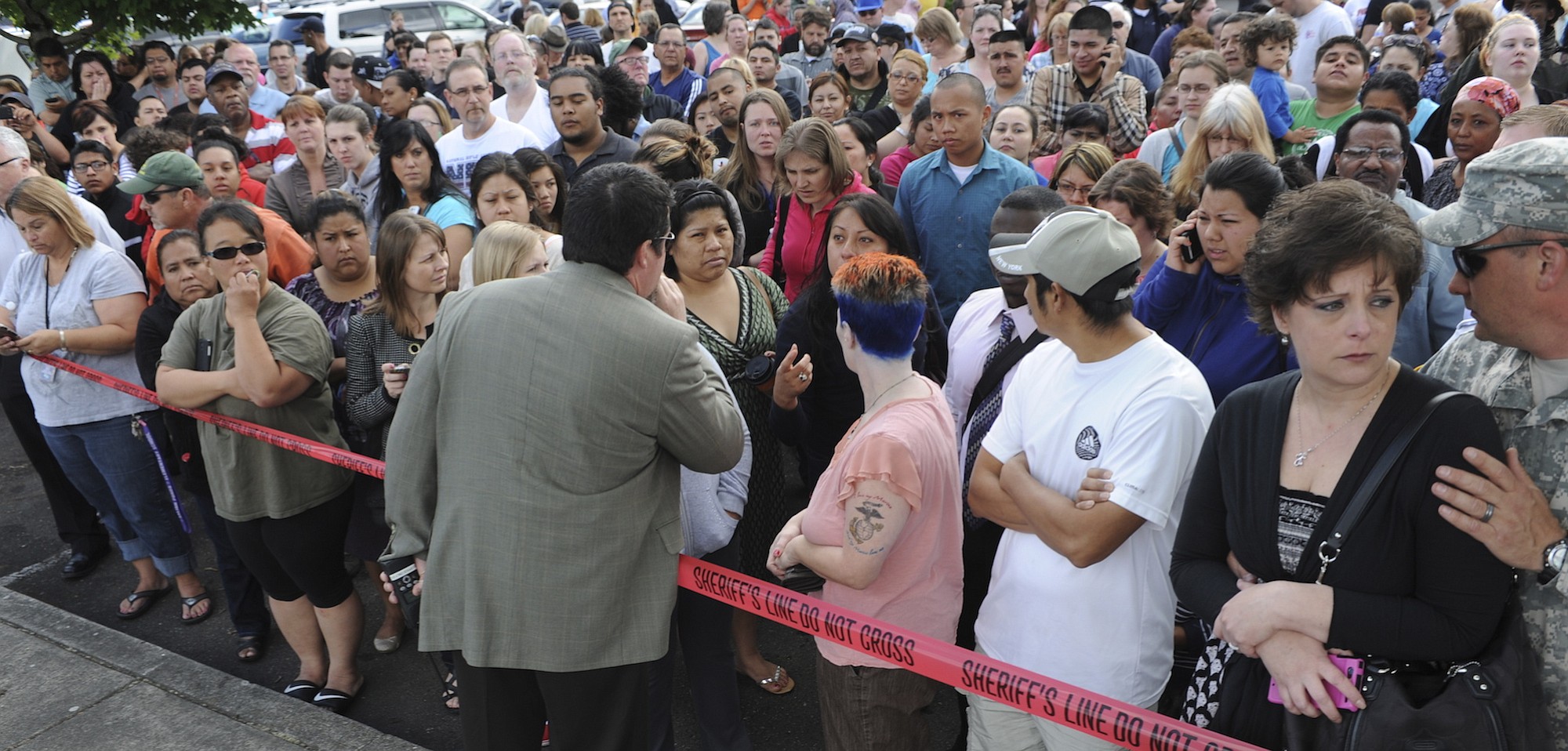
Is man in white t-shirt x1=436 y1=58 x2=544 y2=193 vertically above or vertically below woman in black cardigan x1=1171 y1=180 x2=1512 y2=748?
below

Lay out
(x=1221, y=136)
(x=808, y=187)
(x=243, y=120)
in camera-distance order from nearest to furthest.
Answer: (x=1221, y=136), (x=808, y=187), (x=243, y=120)

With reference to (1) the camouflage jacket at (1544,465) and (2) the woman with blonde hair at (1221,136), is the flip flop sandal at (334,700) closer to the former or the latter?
(1) the camouflage jacket at (1544,465)

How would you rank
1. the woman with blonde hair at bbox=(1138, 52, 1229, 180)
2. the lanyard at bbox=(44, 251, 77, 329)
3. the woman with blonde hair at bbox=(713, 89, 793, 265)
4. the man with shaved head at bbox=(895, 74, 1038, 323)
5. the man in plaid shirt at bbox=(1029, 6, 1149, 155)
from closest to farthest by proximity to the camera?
the man with shaved head at bbox=(895, 74, 1038, 323) → the lanyard at bbox=(44, 251, 77, 329) → the woman with blonde hair at bbox=(1138, 52, 1229, 180) → the woman with blonde hair at bbox=(713, 89, 793, 265) → the man in plaid shirt at bbox=(1029, 6, 1149, 155)

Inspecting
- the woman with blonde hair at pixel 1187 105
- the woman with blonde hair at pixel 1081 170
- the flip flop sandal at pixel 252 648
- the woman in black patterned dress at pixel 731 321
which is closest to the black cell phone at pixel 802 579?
the woman in black patterned dress at pixel 731 321

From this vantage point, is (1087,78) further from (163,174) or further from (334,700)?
(334,700)

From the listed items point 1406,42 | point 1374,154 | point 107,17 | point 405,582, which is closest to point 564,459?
point 405,582

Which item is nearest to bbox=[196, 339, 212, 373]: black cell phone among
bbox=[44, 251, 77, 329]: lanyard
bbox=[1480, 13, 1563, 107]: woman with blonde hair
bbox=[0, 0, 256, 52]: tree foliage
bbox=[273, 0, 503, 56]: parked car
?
bbox=[44, 251, 77, 329]: lanyard

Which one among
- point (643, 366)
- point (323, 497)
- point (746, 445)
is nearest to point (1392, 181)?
point (746, 445)

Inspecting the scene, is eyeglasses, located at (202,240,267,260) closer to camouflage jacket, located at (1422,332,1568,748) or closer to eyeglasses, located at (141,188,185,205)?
eyeglasses, located at (141,188,185,205)

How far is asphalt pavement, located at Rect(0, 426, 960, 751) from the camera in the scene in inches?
157

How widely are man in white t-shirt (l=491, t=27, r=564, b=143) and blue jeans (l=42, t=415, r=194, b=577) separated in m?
3.49

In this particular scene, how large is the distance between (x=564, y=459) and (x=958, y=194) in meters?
3.03

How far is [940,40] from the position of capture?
8.75 metres

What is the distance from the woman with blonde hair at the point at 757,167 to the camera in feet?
18.8
